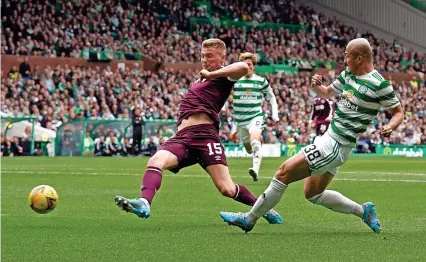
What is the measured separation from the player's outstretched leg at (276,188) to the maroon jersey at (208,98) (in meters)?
1.37

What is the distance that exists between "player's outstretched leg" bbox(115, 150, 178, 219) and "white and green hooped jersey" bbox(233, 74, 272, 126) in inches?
371

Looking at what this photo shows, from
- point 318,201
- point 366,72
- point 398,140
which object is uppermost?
point 366,72

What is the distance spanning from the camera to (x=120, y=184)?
1889 centimetres

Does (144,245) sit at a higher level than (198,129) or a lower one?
lower

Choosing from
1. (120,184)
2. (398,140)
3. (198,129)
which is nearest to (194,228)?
(198,129)

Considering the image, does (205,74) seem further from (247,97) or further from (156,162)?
(247,97)

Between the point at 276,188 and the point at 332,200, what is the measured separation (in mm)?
832

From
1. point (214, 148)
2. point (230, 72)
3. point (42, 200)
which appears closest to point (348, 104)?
point (230, 72)

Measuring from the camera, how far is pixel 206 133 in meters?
10.8

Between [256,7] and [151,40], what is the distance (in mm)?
10670

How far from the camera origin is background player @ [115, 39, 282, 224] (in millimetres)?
10562

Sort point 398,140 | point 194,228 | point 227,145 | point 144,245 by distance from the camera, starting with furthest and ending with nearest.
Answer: point 398,140 → point 227,145 → point 194,228 → point 144,245

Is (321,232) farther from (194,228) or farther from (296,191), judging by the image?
(296,191)

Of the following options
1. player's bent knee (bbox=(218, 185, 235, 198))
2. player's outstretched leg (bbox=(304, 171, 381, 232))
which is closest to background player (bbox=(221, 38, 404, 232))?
player's outstretched leg (bbox=(304, 171, 381, 232))
